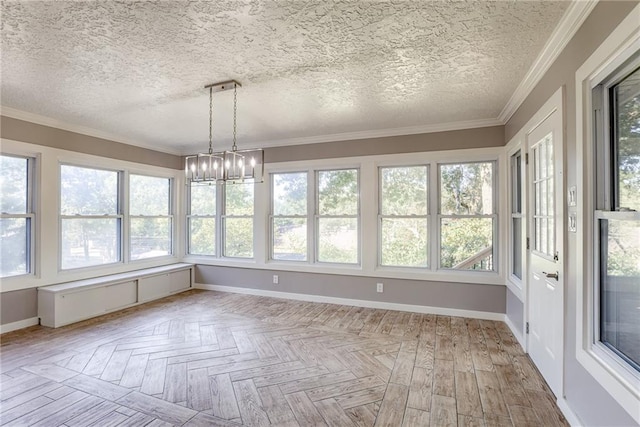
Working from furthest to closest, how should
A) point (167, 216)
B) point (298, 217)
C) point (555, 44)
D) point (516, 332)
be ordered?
1. point (167, 216)
2. point (298, 217)
3. point (516, 332)
4. point (555, 44)

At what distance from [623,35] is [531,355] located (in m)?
2.68

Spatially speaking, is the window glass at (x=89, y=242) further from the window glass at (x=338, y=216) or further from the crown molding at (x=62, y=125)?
the window glass at (x=338, y=216)

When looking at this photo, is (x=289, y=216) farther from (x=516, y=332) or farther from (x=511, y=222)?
(x=516, y=332)

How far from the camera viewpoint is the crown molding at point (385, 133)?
410 centimetres

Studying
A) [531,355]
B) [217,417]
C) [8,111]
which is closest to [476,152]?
[531,355]

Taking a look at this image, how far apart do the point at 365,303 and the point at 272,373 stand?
2248 mm

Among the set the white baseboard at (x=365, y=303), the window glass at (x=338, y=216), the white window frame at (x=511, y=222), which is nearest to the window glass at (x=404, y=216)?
the window glass at (x=338, y=216)

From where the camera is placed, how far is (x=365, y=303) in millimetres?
4672

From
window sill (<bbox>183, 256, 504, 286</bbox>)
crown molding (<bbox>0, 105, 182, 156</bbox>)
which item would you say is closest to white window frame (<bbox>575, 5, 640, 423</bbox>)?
window sill (<bbox>183, 256, 504, 286</bbox>)

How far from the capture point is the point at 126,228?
197 inches

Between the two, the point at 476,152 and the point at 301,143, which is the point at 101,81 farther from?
the point at 476,152

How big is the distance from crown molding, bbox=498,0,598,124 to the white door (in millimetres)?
407

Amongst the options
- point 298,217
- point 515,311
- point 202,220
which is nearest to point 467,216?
point 515,311

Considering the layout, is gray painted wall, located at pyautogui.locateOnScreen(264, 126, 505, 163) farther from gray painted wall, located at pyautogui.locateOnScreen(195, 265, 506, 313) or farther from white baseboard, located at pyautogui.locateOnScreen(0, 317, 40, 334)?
white baseboard, located at pyautogui.locateOnScreen(0, 317, 40, 334)
